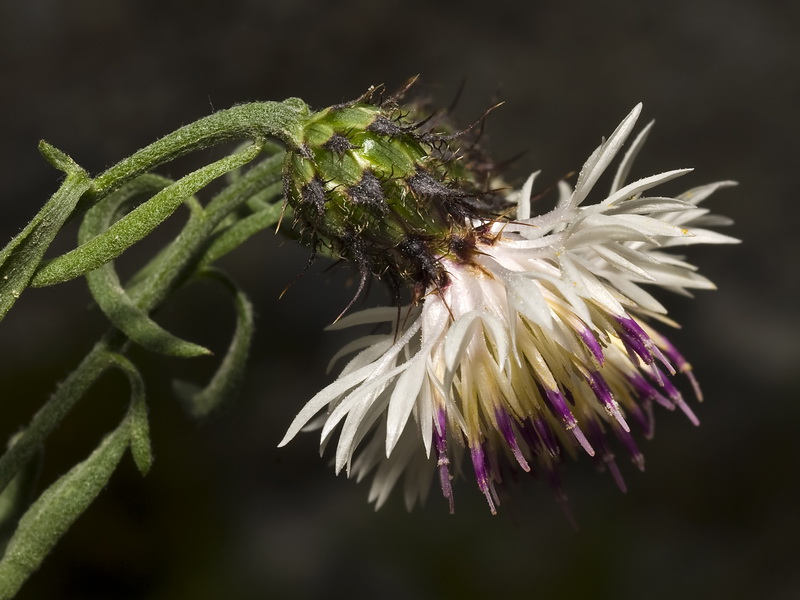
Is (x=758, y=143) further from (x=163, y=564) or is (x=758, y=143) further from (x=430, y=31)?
(x=163, y=564)

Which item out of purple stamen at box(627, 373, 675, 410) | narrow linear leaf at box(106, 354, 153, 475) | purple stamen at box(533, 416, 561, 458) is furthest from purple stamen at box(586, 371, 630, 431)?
narrow linear leaf at box(106, 354, 153, 475)

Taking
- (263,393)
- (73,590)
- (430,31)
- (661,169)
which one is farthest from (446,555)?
(430,31)

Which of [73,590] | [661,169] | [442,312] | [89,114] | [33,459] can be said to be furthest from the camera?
[661,169]

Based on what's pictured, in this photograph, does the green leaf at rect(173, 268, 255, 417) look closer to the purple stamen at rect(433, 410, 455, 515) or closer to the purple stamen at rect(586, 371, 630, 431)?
the purple stamen at rect(433, 410, 455, 515)

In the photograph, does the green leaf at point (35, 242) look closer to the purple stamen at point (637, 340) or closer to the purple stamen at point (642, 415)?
the purple stamen at point (637, 340)

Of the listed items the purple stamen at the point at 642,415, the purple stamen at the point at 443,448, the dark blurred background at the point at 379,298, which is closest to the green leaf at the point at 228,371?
the purple stamen at the point at 443,448

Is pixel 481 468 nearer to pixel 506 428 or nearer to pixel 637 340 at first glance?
pixel 506 428

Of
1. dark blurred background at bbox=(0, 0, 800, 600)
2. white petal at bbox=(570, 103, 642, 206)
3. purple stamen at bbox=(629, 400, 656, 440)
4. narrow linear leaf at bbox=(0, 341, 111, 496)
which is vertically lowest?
purple stamen at bbox=(629, 400, 656, 440)
